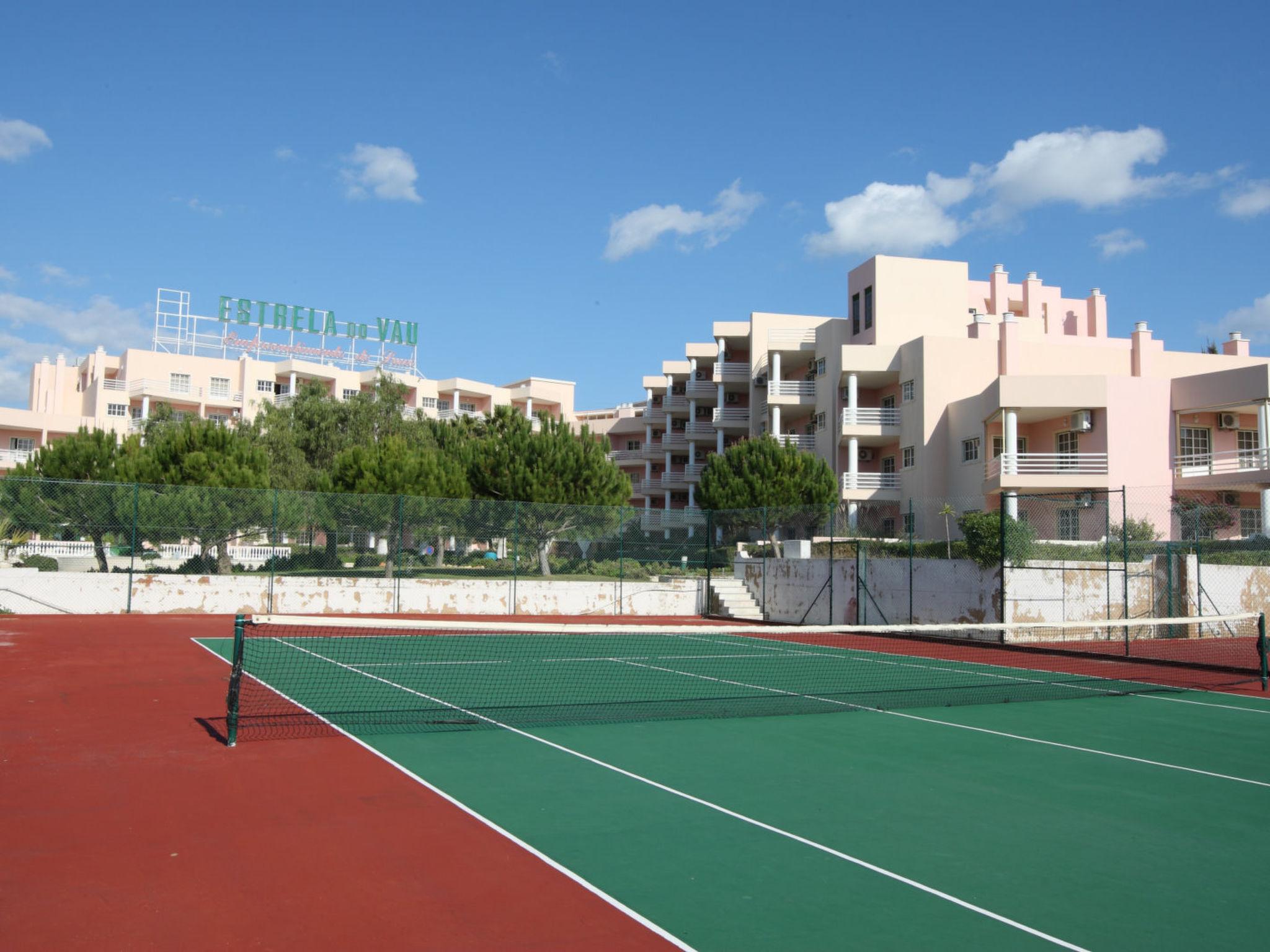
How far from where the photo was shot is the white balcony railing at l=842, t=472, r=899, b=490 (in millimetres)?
47188

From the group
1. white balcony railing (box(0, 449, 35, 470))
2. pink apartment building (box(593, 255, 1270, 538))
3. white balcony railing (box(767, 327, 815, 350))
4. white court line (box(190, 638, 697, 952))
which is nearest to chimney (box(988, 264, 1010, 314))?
pink apartment building (box(593, 255, 1270, 538))

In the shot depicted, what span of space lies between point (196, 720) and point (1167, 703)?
12.6 meters

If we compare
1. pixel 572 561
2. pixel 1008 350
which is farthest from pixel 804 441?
pixel 572 561

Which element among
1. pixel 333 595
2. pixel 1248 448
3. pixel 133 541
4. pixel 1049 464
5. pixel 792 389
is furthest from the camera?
pixel 792 389

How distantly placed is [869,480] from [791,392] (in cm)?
918

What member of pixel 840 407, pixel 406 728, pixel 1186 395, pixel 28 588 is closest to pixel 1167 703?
pixel 406 728

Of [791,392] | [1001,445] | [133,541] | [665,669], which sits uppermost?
[791,392]

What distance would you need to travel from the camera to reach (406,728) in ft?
35.4

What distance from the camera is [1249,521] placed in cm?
3638

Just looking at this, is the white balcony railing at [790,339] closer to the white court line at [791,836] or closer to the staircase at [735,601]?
the staircase at [735,601]

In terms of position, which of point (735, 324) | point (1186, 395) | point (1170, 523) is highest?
point (735, 324)

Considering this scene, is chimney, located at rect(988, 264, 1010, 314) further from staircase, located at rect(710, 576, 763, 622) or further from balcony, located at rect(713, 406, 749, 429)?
staircase, located at rect(710, 576, 763, 622)

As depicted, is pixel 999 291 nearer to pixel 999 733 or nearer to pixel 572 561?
pixel 572 561

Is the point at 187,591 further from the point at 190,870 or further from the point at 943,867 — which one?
the point at 943,867
